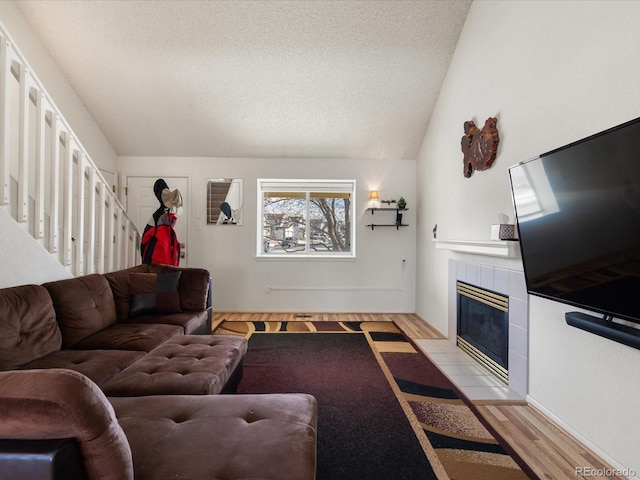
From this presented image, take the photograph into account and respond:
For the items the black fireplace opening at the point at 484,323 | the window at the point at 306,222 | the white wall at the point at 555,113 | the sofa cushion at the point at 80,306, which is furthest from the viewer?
the window at the point at 306,222

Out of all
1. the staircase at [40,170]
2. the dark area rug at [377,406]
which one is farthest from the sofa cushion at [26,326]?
the dark area rug at [377,406]

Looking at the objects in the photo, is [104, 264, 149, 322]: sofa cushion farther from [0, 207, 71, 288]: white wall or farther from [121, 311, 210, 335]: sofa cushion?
[0, 207, 71, 288]: white wall

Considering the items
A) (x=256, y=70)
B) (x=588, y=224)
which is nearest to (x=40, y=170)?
(x=256, y=70)

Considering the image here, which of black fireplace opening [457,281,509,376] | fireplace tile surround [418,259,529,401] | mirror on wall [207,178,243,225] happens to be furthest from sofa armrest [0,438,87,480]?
mirror on wall [207,178,243,225]

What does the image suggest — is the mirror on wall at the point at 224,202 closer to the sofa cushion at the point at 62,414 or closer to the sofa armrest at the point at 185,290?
the sofa armrest at the point at 185,290

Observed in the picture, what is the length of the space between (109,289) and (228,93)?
248 cm

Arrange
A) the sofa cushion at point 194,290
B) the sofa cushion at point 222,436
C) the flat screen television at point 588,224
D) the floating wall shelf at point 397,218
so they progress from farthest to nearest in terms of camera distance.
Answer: the floating wall shelf at point 397,218 → the sofa cushion at point 194,290 → the flat screen television at point 588,224 → the sofa cushion at point 222,436

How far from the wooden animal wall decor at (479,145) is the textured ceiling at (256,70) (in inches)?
41.1

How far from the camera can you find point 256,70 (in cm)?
345

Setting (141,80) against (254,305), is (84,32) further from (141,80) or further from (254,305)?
(254,305)

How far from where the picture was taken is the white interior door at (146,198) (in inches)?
177

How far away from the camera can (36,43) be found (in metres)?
3.22

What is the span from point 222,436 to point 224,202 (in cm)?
377

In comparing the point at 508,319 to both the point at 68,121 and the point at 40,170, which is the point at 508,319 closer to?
the point at 40,170
